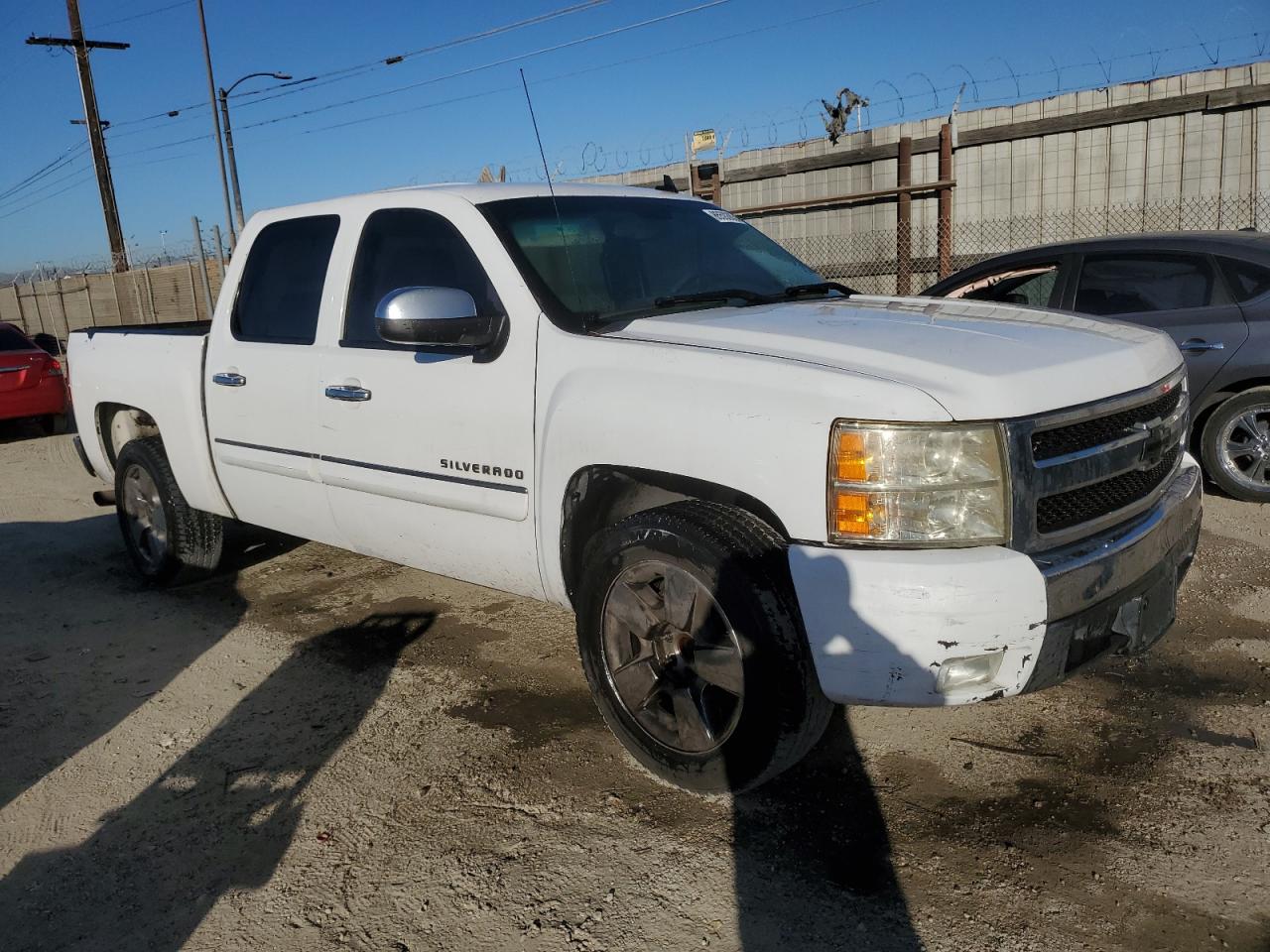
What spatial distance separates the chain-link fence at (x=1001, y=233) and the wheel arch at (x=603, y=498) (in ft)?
26.4

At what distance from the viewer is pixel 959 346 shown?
282cm

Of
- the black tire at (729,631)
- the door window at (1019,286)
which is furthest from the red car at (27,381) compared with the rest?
the black tire at (729,631)

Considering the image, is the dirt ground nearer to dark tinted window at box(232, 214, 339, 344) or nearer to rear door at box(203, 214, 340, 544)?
rear door at box(203, 214, 340, 544)

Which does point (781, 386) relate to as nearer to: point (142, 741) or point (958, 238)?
point (142, 741)

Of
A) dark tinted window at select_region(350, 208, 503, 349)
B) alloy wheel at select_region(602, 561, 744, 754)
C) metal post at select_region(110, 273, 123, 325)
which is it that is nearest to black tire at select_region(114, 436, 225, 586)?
dark tinted window at select_region(350, 208, 503, 349)

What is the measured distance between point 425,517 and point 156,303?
2543 cm

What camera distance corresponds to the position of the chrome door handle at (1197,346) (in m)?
5.93

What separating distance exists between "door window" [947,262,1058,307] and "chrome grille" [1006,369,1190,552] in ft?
12.0

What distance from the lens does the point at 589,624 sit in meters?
3.20

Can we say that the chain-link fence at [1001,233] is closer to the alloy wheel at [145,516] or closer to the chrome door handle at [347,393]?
the alloy wheel at [145,516]

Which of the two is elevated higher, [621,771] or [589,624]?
[589,624]

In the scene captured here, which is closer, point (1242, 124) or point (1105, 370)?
point (1105, 370)

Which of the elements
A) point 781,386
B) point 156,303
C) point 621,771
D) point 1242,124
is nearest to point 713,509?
point 781,386

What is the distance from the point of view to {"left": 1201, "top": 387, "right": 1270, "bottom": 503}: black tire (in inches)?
233
